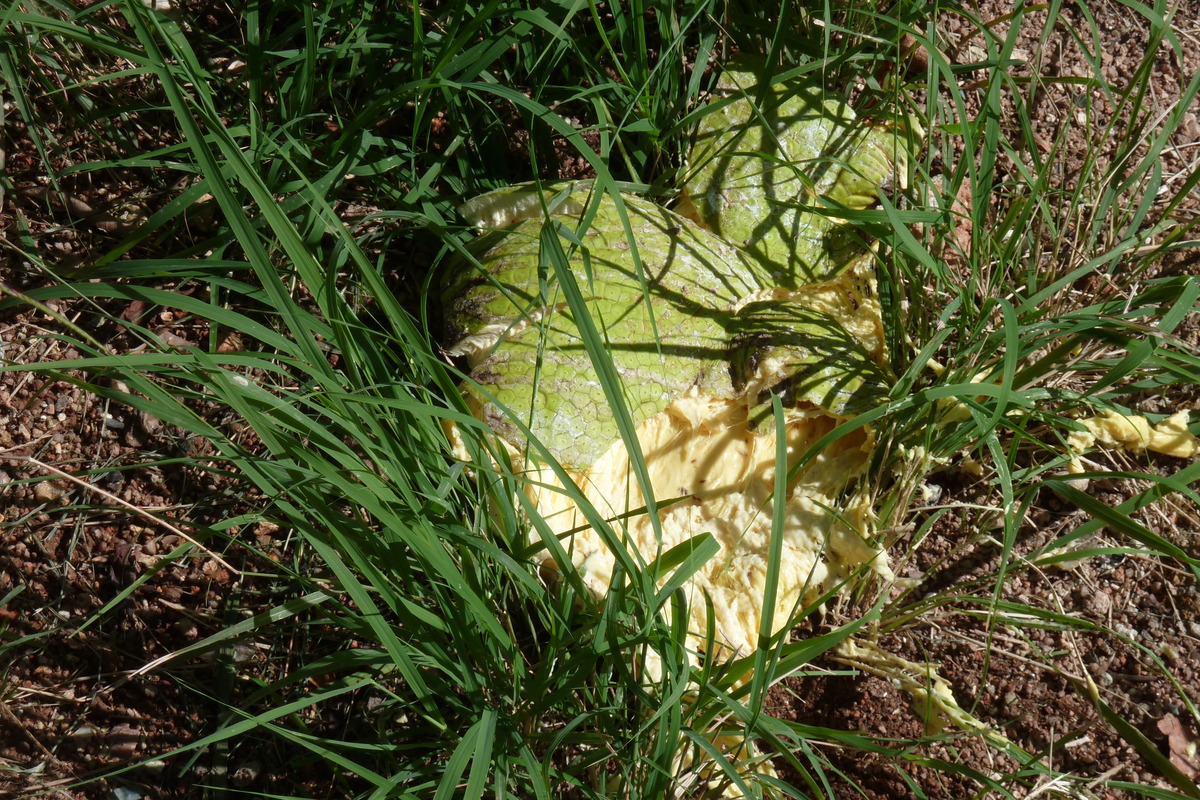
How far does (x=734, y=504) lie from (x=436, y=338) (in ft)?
2.68

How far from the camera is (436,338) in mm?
2129

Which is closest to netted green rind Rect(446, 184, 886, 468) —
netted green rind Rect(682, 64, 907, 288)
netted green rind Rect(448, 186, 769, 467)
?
netted green rind Rect(448, 186, 769, 467)

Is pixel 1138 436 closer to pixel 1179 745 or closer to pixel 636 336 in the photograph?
pixel 1179 745

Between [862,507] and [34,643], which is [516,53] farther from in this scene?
[34,643]

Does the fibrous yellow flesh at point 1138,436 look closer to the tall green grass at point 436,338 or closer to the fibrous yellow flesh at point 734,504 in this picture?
the tall green grass at point 436,338

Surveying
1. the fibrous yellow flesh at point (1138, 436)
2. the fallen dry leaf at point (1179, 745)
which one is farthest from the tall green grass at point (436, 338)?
the fallen dry leaf at point (1179, 745)

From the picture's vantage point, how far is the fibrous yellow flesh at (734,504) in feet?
6.19

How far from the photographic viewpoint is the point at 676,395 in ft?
6.40

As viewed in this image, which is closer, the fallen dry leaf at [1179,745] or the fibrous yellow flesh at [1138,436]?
the fallen dry leaf at [1179,745]

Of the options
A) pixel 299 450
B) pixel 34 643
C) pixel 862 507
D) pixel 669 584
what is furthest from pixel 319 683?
pixel 862 507

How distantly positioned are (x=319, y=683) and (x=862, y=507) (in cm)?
130

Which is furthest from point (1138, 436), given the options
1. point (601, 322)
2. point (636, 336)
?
point (601, 322)

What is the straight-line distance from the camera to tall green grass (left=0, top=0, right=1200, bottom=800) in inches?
57.9

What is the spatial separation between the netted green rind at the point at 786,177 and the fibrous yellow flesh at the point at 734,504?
0.43m
